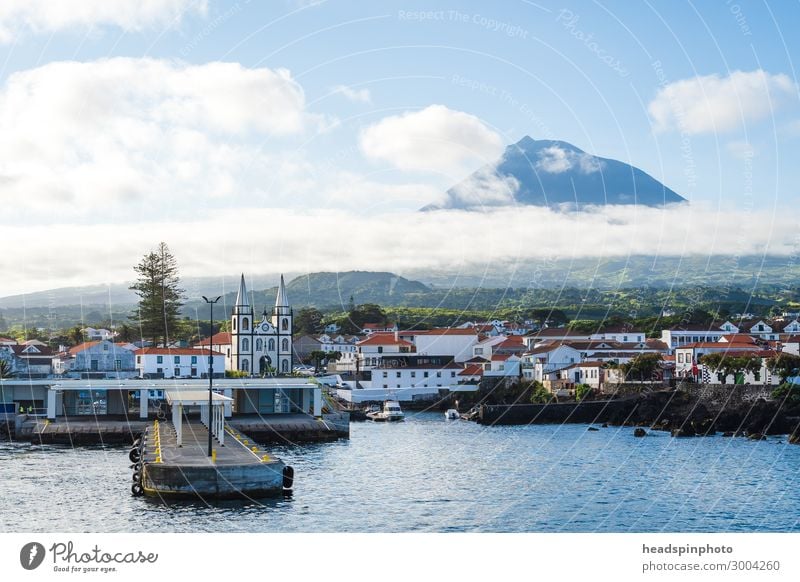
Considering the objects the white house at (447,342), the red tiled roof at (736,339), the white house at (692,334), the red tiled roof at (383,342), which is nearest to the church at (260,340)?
the red tiled roof at (383,342)

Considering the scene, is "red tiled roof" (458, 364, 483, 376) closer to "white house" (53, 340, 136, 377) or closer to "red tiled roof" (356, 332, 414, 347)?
"red tiled roof" (356, 332, 414, 347)

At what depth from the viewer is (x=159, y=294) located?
8062cm

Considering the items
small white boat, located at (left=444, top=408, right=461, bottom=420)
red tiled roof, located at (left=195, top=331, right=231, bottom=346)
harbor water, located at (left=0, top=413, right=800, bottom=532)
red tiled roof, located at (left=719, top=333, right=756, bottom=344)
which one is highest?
red tiled roof, located at (left=195, top=331, right=231, bottom=346)

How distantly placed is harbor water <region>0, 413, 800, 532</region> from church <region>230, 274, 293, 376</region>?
39.4 meters

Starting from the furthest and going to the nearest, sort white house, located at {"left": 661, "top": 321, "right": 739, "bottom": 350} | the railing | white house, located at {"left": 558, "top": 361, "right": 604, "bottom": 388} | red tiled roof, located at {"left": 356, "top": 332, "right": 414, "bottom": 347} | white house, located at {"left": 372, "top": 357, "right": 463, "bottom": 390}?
red tiled roof, located at {"left": 356, "top": 332, "right": 414, "bottom": 347} < white house, located at {"left": 661, "top": 321, "right": 739, "bottom": 350} < white house, located at {"left": 372, "top": 357, "right": 463, "bottom": 390} < white house, located at {"left": 558, "top": 361, "right": 604, "bottom": 388} < the railing

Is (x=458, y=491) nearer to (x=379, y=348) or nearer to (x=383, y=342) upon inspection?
(x=379, y=348)

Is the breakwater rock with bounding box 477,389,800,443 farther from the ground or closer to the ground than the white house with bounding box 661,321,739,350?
closer to the ground

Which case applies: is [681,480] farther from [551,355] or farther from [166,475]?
[551,355]

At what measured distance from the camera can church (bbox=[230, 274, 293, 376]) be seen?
84.5 meters

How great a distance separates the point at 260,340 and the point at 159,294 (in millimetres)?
9299

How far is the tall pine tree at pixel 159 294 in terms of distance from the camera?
79.8m

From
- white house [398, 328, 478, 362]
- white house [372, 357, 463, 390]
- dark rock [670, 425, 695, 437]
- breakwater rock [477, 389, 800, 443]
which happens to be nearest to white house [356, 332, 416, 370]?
white house [398, 328, 478, 362]

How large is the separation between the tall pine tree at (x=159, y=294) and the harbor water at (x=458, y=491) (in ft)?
115

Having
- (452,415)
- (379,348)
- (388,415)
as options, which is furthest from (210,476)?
(379,348)
